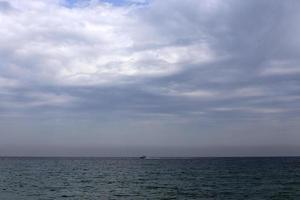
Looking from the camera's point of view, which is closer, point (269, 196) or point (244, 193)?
point (269, 196)

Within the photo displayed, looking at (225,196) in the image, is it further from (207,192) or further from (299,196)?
(299,196)

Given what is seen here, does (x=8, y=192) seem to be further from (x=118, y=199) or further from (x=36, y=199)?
(x=118, y=199)

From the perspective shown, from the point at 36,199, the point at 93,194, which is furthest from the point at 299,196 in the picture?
the point at 36,199

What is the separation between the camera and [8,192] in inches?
2127

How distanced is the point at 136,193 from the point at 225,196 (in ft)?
38.5

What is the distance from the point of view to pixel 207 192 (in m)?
54.5

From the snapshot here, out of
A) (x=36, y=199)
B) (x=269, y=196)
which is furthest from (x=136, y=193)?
(x=269, y=196)

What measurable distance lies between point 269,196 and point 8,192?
33.6m

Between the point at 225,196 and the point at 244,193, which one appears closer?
the point at 225,196

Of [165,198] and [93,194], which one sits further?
[93,194]

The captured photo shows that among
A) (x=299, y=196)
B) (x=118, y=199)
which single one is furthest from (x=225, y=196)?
(x=118, y=199)

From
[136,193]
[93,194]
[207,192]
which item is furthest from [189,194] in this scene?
[93,194]

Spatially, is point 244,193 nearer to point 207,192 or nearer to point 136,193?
point 207,192

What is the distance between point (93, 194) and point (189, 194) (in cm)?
1235
